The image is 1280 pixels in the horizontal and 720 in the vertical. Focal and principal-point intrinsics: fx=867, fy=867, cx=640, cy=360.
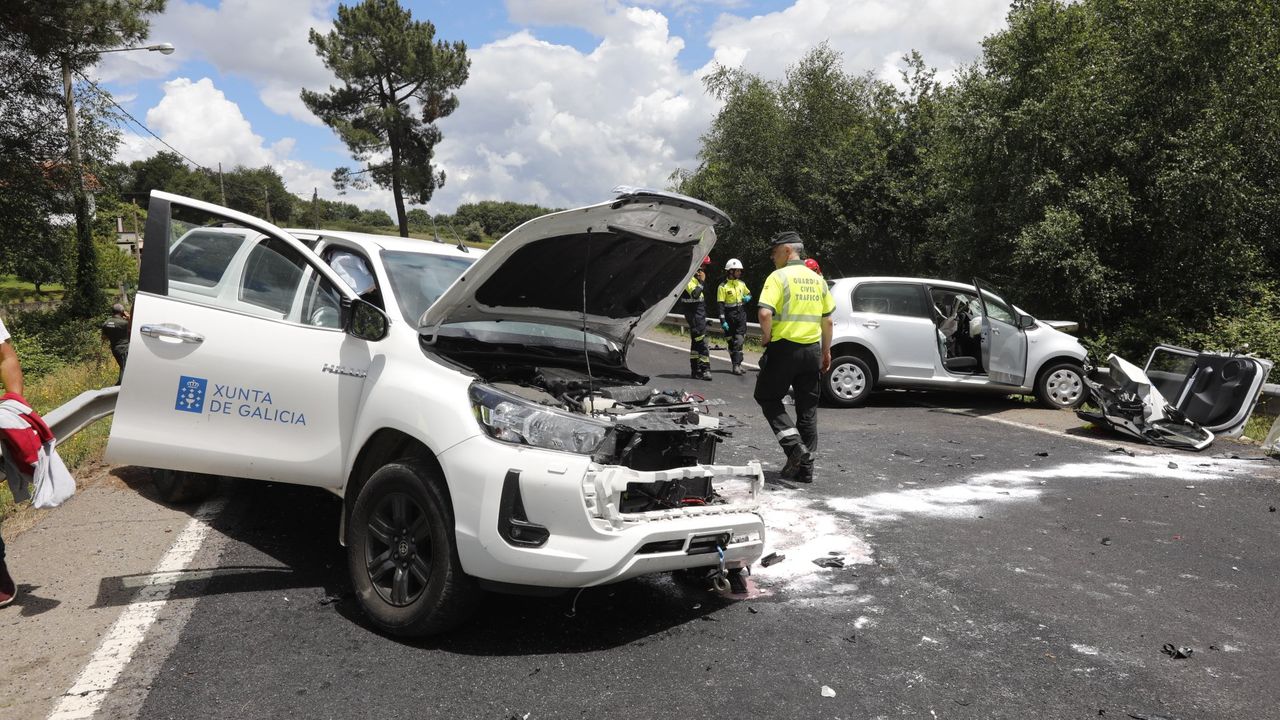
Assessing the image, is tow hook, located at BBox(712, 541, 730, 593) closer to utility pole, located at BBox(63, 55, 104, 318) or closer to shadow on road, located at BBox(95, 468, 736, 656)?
shadow on road, located at BBox(95, 468, 736, 656)

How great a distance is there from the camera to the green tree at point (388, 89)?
1774 inches

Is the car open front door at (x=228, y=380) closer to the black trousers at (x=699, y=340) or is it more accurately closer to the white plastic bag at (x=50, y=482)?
the white plastic bag at (x=50, y=482)

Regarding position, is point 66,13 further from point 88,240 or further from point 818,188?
point 818,188

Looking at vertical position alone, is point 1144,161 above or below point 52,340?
above

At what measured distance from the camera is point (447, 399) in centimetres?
379

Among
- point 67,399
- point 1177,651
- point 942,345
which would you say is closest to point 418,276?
point 1177,651

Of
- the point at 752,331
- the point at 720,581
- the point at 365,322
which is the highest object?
the point at 365,322

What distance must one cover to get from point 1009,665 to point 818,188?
A: 26903 millimetres

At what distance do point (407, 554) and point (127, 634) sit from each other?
136 cm

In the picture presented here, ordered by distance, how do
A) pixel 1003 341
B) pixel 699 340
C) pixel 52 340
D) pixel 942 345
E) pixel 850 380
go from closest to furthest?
pixel 1003 341 < pixel 942 345 < pixel 850 380 < pixel 699 340 < pixel 52 340

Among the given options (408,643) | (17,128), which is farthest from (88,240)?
(408,643)

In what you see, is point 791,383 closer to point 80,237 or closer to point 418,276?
point 418,276

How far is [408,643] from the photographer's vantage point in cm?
382

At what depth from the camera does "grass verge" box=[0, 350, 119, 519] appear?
7138 mm
